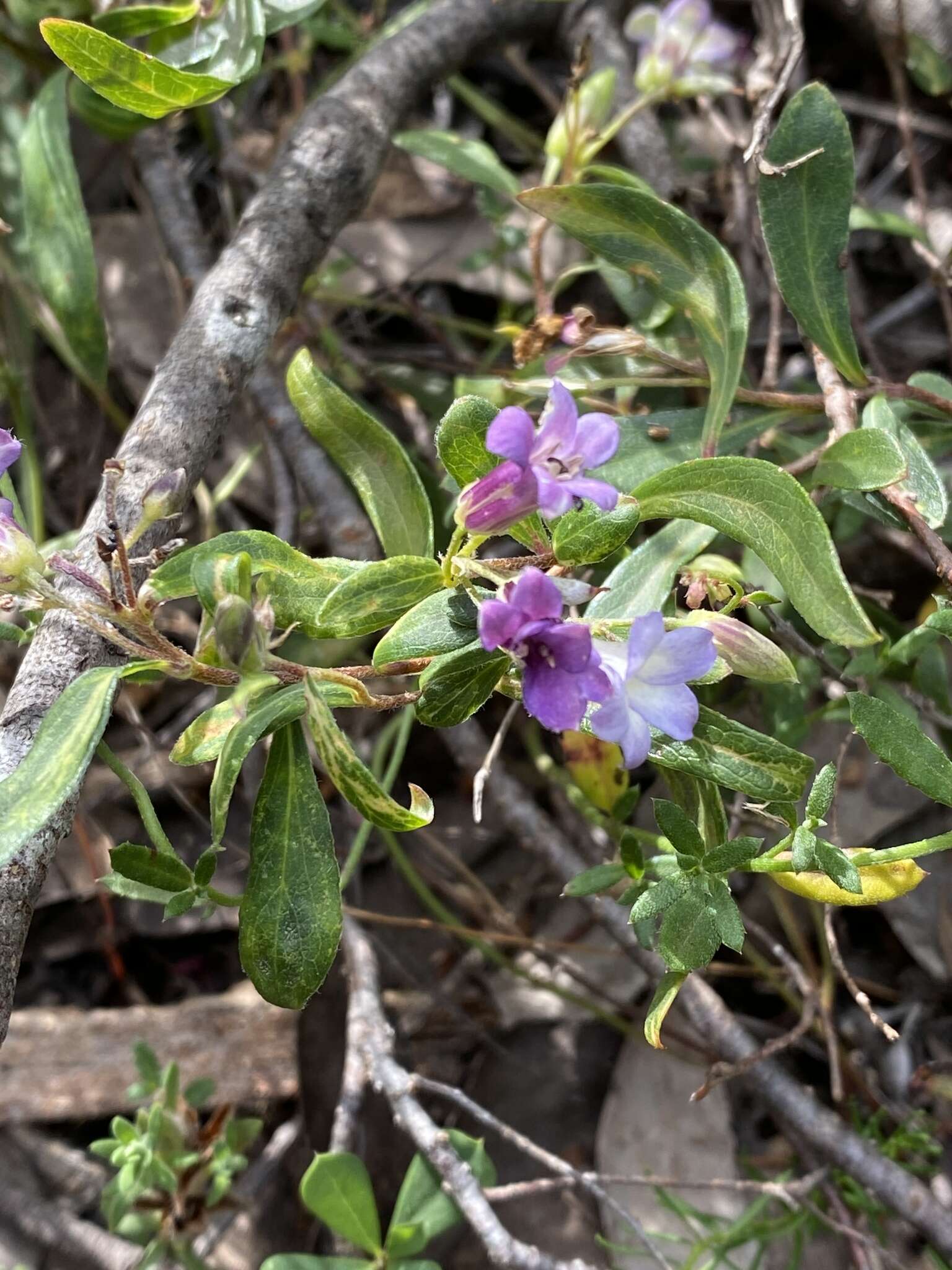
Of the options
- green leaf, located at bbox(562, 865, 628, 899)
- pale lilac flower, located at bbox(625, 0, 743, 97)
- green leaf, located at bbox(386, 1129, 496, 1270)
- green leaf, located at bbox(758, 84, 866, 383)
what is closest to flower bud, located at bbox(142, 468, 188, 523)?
green leaf, located at bbox(562, 865, 628, 899)

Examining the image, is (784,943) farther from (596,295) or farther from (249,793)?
(596,295)

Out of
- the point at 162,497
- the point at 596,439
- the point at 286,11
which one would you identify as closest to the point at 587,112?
the point at 286,11

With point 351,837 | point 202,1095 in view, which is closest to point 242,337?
point 351,837

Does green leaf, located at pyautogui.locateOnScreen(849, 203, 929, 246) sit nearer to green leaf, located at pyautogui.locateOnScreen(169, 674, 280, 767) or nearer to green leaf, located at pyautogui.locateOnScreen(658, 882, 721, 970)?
green leaf, located at pyautogui.locateOnScreen(658, 882, 721, 970)

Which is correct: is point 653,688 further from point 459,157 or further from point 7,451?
point 459,157

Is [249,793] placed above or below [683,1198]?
above
